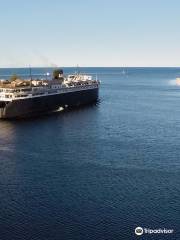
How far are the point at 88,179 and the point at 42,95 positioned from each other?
74.3m

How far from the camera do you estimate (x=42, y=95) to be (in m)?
136

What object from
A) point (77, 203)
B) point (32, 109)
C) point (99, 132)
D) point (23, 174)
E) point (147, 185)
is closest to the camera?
point (77, 203)

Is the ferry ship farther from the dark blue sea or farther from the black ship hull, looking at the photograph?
the dark blue sea

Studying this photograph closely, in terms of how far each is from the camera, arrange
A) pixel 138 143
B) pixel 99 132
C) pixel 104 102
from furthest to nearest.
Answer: pixel 104 102 → pixel 99 132 → pixel 138 143

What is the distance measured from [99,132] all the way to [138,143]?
15227 millimetres

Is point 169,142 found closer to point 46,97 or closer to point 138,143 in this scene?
point 138,143

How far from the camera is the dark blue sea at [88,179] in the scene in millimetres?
48656

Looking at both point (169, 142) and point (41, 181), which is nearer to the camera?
point (41, 181)

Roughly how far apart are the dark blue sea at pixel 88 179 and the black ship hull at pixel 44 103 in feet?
24.4

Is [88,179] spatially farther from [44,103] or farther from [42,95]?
[42,95]

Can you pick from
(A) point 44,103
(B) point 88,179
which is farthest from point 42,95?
(B) point 88,179

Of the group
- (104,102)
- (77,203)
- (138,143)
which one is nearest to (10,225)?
(77,203)

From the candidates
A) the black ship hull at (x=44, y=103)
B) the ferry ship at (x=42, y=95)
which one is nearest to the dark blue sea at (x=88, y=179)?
the black ship hull at (x=44, y=103)

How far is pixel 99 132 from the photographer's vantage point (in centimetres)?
10144
